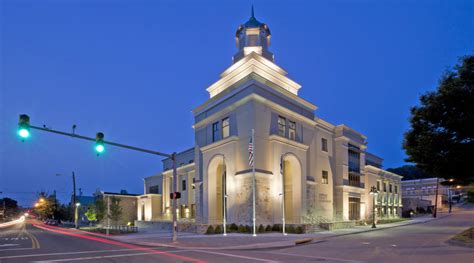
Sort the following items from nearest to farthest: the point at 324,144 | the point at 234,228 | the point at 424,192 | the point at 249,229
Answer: the point at 249,229 < the point at 234,228 < the point at 324,144 < the point at 424,192

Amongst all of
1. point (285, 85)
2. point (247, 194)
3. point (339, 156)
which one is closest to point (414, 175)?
point (339, 156)

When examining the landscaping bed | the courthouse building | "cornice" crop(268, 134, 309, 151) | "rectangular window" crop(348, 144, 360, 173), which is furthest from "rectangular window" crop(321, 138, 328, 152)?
the landscaping bed

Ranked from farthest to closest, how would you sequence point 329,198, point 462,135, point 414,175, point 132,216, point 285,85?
1. point 414,175
2. point 132,216
3. point 329,198
4. point 285,85
5. point 462,135

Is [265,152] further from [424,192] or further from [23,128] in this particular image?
[424,192]

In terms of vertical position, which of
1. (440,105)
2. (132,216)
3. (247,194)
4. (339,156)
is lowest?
(132,216)

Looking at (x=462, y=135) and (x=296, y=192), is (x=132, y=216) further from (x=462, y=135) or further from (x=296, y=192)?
(x=462, y=135)

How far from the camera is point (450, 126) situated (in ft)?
75.1

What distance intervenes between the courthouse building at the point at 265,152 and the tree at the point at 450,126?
41.9 feet

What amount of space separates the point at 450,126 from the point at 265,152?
16.3 metres

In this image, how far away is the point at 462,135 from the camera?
22.6 metres

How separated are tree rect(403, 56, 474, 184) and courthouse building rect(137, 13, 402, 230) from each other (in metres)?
12.8

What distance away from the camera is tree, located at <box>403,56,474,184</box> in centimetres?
2228

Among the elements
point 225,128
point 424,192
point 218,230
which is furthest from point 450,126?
point 424,192

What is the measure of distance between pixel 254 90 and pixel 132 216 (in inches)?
1922
